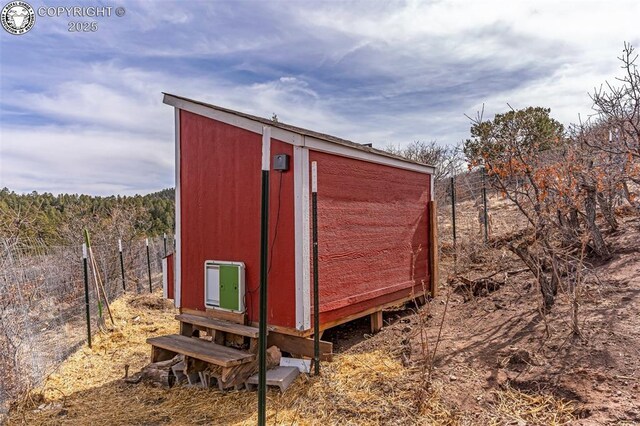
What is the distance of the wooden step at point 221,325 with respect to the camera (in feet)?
13.3

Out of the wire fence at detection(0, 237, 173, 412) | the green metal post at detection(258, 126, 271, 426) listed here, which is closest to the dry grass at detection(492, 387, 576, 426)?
the green metal post at detection(258, 126, 271, 426)

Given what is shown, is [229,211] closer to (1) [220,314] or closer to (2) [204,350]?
(1) [220,314]

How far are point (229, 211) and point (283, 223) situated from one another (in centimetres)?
83

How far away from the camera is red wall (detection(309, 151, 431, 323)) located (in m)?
4.29

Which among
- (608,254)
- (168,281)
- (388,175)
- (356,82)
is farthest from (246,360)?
(356,82)

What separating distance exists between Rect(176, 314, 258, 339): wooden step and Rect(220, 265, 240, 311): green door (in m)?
0.19

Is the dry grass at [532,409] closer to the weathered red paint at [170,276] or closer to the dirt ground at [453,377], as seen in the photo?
the dirt ground at [453,377]

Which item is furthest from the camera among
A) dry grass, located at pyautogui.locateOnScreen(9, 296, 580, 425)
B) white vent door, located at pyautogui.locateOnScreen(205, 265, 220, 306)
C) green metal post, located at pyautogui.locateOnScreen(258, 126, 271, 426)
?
white vent door, located at pyautogui.locateOnScreen(205, 265, 220, 306)

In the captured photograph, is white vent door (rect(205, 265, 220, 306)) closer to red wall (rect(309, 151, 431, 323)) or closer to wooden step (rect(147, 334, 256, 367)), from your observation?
wooden step (rect(147, 334, 256, 367))

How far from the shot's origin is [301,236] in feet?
12.9

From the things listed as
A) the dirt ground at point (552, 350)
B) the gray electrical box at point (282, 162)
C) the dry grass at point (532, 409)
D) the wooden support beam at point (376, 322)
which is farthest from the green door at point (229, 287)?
the dry grass at point (532, 409)

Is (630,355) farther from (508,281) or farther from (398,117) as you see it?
(398,117)

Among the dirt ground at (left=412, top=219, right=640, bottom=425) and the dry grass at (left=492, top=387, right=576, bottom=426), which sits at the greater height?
the dirt ground at (left=412, top=219, right=640, bottom=425)

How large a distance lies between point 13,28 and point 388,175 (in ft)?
16.9
